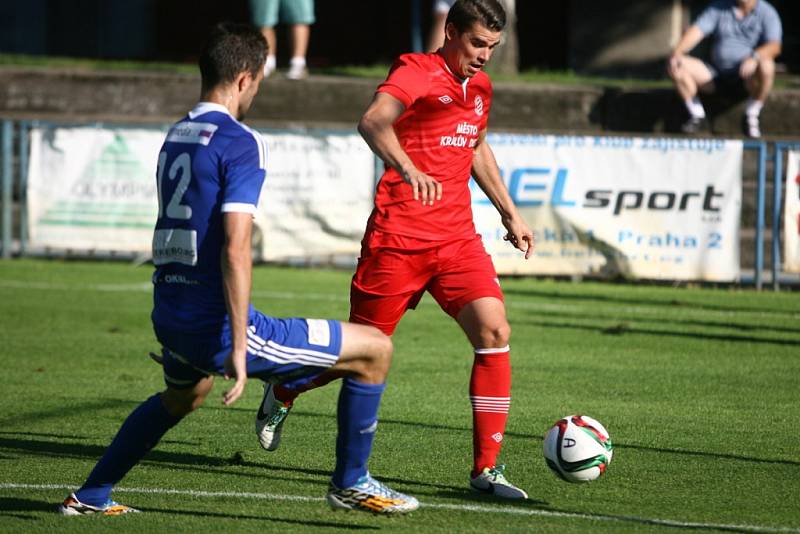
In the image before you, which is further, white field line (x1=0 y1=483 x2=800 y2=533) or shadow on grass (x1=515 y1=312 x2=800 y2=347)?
shadow on grass (x1=515 y1=312 x2=800 y2=347)

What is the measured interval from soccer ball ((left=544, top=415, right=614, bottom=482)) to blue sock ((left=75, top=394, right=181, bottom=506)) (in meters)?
1.66

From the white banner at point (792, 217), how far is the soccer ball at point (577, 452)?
29.9 ft

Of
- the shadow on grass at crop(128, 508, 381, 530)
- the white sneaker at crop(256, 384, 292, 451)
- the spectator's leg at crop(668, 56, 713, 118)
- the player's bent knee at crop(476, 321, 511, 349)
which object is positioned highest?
the spectator's leg at crop(668, 56, 713, 118)

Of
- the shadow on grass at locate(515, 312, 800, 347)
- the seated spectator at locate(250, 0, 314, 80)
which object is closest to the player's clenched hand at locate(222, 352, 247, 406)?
the shadow on grass at locate(515, 312, 800, 347)

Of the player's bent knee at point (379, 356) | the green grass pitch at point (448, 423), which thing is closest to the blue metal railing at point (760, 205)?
the green grass pitch at point (448, 423)

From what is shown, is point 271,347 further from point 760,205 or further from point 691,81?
point 691,81

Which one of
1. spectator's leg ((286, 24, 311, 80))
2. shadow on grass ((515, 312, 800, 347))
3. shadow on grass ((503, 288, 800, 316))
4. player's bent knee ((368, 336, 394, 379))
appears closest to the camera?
player's bent knee ((368, 336, 394, 379))

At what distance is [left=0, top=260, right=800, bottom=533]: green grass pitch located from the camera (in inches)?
225

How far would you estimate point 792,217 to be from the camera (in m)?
14.6

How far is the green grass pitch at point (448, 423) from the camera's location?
5.71 m

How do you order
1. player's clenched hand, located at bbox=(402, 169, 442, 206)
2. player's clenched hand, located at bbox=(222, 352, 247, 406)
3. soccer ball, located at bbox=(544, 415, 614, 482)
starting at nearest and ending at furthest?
player's clenched hand, located at bbox=(222, 352, 247, 406) < player's clenched hand, located at bbox=(402, 169, 442, 206) < soccer ball, located at bbox=(544, 415, 614, 482)

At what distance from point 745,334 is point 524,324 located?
1859mm

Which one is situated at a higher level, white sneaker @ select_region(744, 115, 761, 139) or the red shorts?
white sneaker @ select_region(744, 115, 761, 139)

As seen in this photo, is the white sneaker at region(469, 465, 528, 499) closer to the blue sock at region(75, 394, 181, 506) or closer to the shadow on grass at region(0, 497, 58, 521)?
the blue sock at region(75, 394, 181, 506)
